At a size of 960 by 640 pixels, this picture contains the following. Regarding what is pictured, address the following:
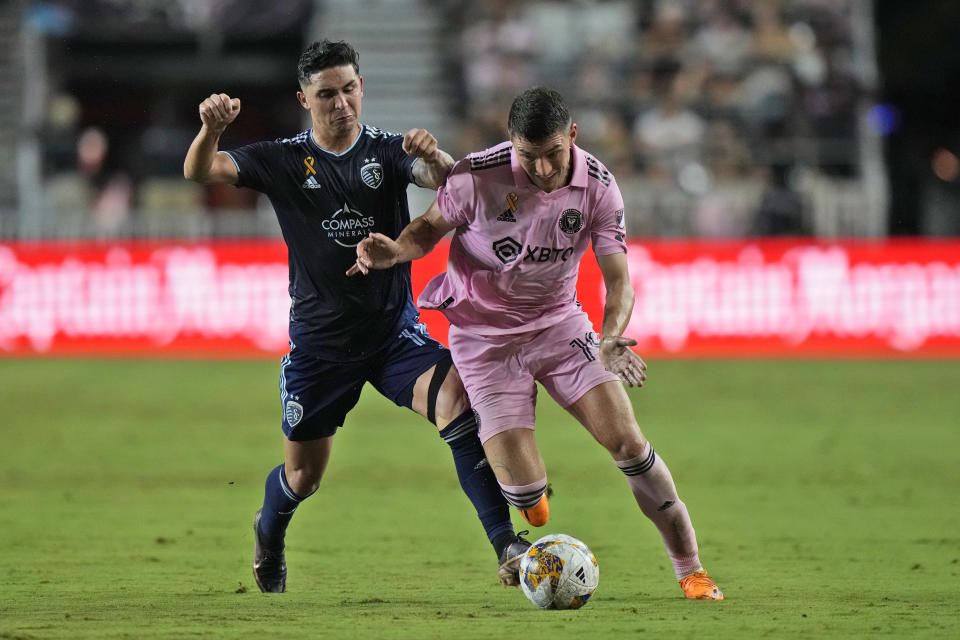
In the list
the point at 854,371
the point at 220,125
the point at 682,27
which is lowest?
the point at 854,371

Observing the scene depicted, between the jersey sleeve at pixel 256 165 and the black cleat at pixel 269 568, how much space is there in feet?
5.93

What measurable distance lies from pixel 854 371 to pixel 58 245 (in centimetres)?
1027

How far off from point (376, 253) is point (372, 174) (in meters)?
0.60

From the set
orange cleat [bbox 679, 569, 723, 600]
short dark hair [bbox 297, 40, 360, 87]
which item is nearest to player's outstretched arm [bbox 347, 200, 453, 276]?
short dark hair [bbox 297, 40, 360, 87]

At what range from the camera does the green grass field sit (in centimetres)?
554

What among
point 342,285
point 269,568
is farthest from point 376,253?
point 269,568

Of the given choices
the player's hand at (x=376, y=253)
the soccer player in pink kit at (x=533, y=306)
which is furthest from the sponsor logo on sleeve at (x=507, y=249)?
the player's hand at (x=376, y=253)

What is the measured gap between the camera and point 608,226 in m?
6.02

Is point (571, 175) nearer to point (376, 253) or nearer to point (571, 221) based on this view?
point (571, 221)

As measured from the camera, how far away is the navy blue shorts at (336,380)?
655cm

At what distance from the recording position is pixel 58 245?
17.4 m

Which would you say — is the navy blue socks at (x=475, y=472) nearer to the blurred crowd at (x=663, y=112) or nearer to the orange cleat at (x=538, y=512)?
the orange cleat at (x=538, y=512)

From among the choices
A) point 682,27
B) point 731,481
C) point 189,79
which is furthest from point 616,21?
point 731,481

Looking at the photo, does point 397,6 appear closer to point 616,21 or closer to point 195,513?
point 616,21
